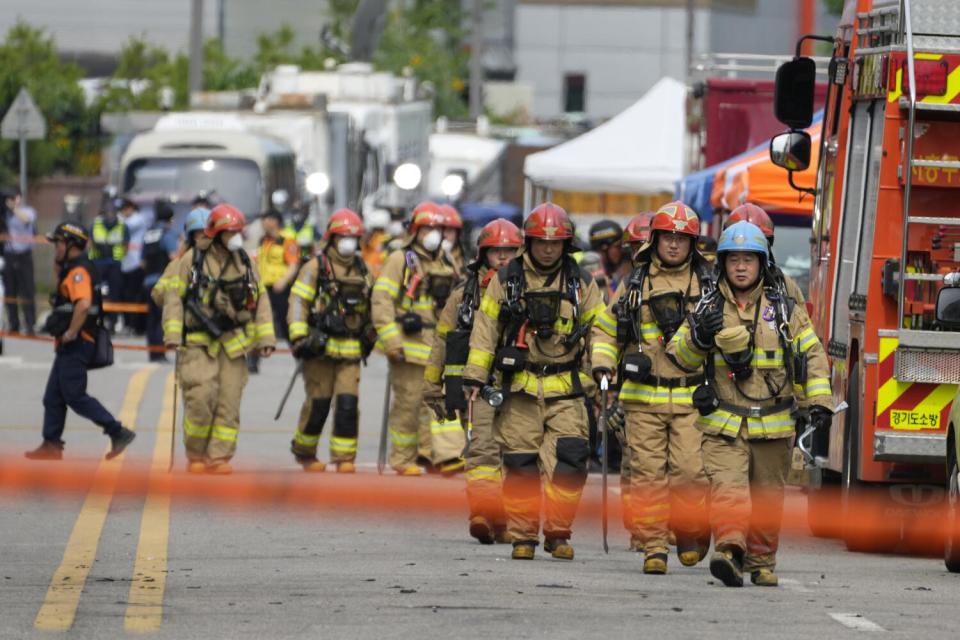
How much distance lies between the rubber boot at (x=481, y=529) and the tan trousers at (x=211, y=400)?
4072 mm

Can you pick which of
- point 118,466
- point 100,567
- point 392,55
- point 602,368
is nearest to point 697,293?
point 602,368

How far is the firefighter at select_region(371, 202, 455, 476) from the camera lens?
16.3m

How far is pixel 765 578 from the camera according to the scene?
35.4 feet

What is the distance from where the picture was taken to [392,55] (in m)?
72.2

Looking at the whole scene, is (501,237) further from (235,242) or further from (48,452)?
(48,452)

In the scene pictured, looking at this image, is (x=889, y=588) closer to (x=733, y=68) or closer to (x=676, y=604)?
(x=676, y=604)

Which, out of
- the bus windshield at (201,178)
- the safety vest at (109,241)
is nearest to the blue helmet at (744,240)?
the safety vest at (109,241)

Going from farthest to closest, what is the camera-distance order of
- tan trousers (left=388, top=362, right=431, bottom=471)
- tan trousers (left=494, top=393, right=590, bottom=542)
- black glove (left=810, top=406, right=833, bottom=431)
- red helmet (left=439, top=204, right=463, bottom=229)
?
tan trousers (left=388, top=362, right=431, bottom=471) → red helmet (left=439, top=204, right=463, bottom=229) → tan trousers (left=494, top=393, right=590, bottom=542) → black glove (left=810, top=406, right=833, bottom=431)

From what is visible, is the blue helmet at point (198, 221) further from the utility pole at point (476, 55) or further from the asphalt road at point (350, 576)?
the utility pole at point (476, 55)

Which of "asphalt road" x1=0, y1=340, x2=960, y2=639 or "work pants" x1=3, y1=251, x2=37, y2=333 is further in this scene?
"work pants" x1=3, y1=251, x2=37, y2=333

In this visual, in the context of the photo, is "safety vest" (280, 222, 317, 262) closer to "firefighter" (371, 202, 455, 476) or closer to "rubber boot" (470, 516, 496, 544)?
"firefighter" (371, 202, 455, 476)

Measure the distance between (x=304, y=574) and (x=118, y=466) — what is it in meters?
5.80

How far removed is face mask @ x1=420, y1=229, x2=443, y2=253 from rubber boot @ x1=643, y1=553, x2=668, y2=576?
5.51 meters

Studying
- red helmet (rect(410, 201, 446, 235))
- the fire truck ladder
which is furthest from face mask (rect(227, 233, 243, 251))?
the fire truck ladder
